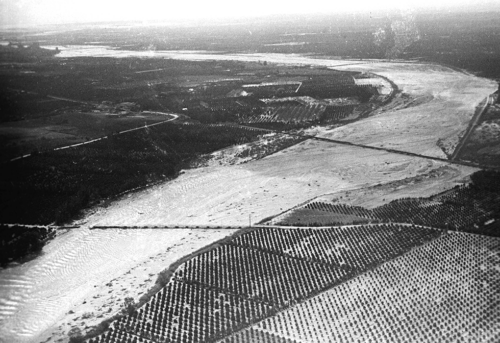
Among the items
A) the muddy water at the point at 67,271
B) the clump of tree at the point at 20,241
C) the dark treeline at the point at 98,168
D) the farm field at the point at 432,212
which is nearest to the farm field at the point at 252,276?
the farm field at the point at 432,212

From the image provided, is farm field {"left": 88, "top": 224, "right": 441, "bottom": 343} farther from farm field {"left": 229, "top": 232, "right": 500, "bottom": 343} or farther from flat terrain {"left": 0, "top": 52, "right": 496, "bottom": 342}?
flat terrain {"left": 0, "top": 52, "right": 496, "bottom": 342}

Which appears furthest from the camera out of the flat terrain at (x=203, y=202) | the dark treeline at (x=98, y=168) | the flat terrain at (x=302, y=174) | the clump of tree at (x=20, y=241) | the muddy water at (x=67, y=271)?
the dark treeline at (x=98, y=168)

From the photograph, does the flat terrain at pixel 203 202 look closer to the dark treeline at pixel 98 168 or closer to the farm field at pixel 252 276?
the farm field at pixel 252 276

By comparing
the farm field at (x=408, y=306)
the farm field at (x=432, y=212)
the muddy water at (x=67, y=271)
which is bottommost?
the muddy water at (x=67, y=271)

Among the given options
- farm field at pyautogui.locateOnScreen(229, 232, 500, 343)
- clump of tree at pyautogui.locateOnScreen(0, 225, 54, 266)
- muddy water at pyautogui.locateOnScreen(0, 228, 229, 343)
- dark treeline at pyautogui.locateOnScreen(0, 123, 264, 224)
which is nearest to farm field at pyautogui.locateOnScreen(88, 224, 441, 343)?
farm field at pyautogui.locateOnScreen(229, 232, 500, 343)

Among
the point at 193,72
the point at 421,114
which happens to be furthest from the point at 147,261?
the point at 193,72

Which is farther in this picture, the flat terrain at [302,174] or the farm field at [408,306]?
the flat terrain at [302,174]

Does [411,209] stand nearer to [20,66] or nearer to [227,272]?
[227,272]
